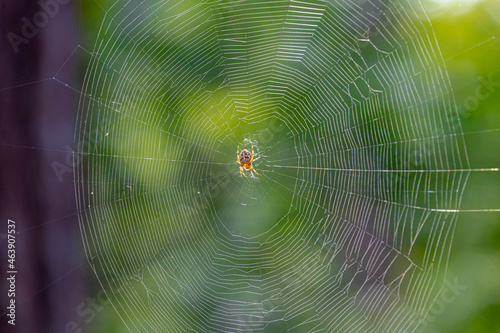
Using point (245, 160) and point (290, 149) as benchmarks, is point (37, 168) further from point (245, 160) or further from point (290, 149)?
point (245, 160)

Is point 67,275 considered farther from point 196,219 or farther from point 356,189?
point 356,189

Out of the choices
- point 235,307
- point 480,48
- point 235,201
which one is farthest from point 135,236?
point 480,48

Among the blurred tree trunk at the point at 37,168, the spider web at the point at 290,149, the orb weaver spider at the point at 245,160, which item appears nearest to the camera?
the blurred tree trunk at the point at 37,168

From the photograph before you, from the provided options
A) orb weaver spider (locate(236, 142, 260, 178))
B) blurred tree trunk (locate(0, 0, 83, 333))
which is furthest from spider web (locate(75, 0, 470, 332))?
orb weaver spider (locate(236, 142, 260, 178))

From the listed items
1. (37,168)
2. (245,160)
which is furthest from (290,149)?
(37,168)

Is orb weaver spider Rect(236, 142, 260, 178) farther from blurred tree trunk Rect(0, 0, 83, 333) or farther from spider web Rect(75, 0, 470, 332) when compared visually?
blurred tree trunk Rect(0, 0, 83, 333)

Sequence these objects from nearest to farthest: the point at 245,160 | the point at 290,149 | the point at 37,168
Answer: the point at 37,168
the point at 290,149
the point at 245,160

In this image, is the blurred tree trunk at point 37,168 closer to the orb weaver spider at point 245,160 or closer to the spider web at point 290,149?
the spider web at point 290,149

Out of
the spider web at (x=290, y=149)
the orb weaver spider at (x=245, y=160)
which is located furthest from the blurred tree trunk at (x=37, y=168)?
the orb weaver spider at (x=245, y=160)
